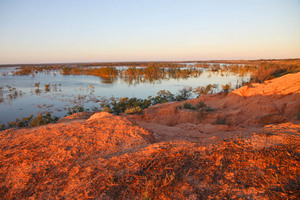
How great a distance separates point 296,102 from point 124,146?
8.47 meters

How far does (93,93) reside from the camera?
18859mm

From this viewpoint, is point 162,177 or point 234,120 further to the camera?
point 234,120

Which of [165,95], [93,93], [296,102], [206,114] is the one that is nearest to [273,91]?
[296,102]

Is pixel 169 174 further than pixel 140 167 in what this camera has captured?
No

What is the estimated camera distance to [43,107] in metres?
14.1

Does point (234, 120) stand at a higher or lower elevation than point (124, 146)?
lower

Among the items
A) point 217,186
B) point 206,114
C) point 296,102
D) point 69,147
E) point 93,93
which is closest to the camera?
point 217,186

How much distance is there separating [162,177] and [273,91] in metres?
10.5

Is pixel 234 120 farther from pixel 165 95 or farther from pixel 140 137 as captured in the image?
pixel 165 95

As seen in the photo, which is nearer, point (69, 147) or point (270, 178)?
point (270, 178)

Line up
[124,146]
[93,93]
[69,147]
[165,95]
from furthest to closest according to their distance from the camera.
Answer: [93,93] < [165,95] < [124,146] < [69,147]

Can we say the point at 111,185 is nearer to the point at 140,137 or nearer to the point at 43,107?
the point at 140,137

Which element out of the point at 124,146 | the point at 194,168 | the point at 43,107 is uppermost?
the point at 194,168

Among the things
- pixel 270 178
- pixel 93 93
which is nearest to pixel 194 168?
pixel 270 178
